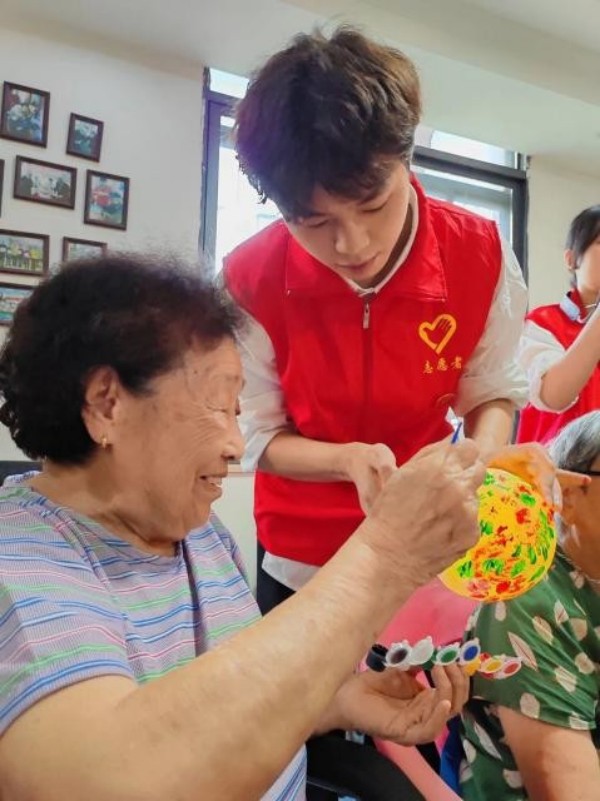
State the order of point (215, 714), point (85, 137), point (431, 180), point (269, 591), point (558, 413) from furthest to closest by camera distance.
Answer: point (431, 180) < point (85, 137) < point (558, 413) < point (269, 591) < point (215, 714)

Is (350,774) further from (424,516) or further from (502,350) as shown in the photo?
(502,350)

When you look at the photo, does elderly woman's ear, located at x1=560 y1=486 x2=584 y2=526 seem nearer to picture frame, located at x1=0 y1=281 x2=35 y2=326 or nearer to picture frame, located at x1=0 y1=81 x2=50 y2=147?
picture frame, located at x1=0 y1=281 x2=35 y2=326

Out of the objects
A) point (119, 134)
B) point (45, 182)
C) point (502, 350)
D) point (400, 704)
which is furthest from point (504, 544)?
point (119, 134)

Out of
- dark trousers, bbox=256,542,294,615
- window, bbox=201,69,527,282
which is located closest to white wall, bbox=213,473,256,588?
window, bbox=201,69,527,282

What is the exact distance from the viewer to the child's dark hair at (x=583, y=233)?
1978 millimetres

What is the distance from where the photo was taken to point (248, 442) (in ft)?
4.27

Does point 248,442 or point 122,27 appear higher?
point 122,27

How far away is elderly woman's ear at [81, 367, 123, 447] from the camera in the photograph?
0.86 meters

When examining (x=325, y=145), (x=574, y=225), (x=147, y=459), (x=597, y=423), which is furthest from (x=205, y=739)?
(x=574, y=225)

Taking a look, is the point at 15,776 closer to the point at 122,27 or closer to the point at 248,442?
the point at 248,442

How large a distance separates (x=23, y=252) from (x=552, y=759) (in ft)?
7.34

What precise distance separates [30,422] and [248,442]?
18.5 inches

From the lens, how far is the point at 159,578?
927 mm

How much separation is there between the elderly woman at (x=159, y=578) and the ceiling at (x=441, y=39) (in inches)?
72.0
